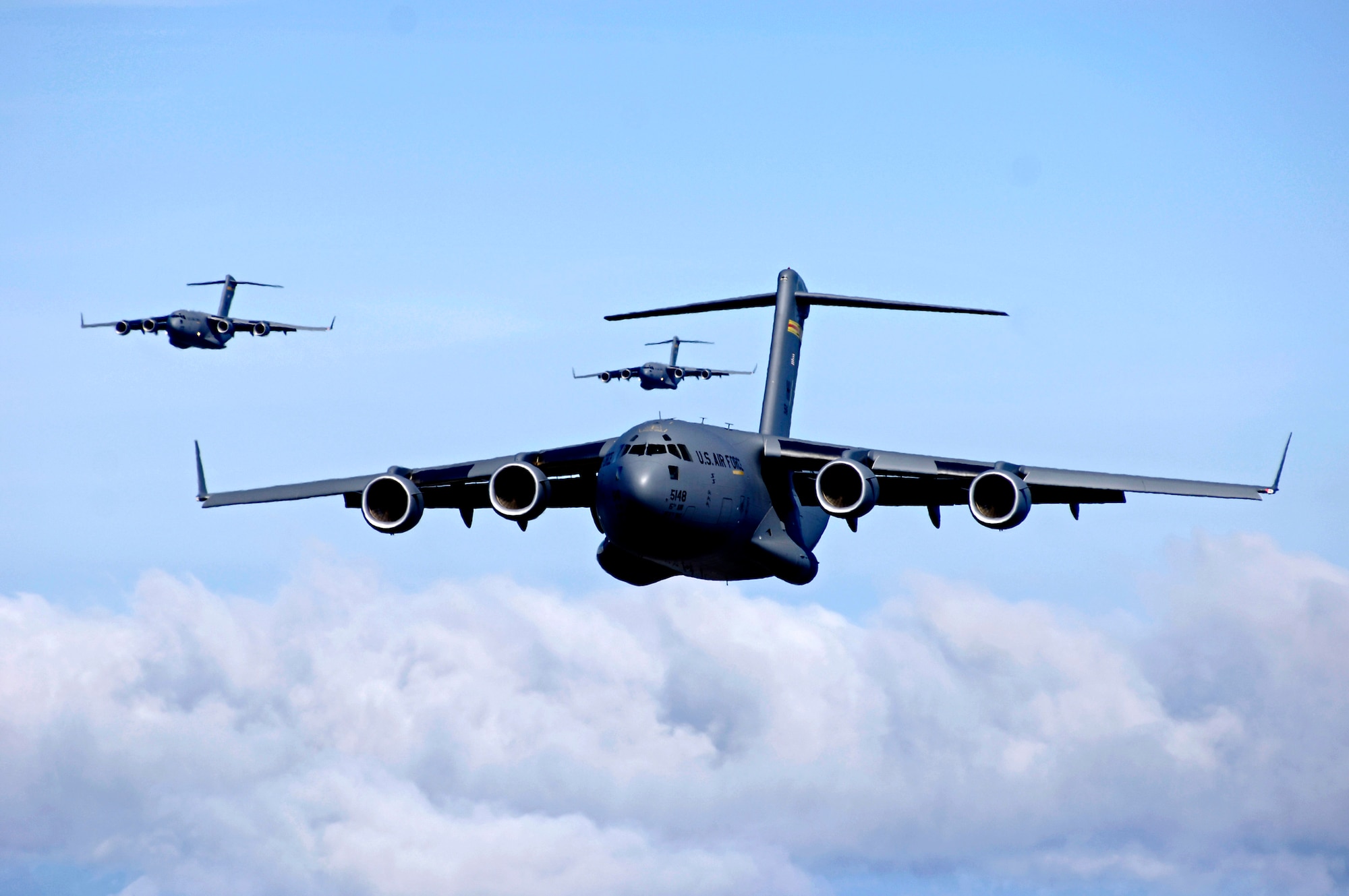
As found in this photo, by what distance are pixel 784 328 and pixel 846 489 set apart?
7.65 meters

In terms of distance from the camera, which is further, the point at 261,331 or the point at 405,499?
the point at 261,331

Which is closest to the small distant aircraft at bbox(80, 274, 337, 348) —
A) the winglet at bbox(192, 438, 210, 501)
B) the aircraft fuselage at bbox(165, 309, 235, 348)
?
the aircraft fuselage at bbox(165, 309, 235, 348)

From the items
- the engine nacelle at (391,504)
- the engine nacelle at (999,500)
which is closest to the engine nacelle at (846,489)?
the engine nacelle at (999,500)

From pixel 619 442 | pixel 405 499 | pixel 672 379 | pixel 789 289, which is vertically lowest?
pixel 672 379

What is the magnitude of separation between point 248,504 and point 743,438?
35.0ft

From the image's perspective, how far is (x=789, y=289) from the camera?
3234 centimetres

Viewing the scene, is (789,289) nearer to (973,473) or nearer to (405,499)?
(973,473)

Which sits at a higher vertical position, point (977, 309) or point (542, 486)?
point (977, 309)

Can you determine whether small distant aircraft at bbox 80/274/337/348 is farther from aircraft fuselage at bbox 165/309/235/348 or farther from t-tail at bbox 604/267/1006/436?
t-tail at bbox 604/267/1006/436

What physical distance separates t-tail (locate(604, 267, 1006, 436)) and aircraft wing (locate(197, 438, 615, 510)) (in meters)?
4.53

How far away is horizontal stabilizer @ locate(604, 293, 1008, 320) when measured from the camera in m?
28.9

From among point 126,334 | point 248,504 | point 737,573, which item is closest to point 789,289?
point 737,573

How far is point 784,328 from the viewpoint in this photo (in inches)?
1266

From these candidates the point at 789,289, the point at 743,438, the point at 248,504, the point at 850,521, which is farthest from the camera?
the point at 789,289
